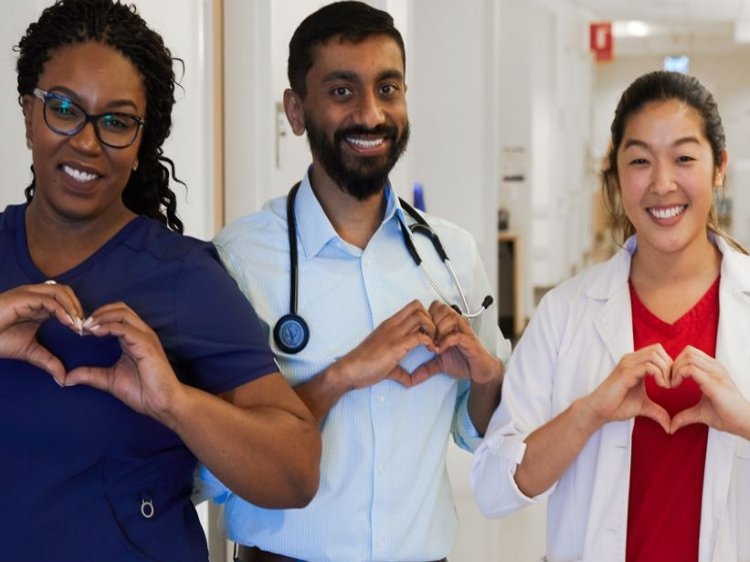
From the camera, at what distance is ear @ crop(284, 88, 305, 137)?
6.03 feet

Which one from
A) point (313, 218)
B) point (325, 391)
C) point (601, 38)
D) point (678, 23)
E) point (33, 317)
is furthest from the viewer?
point (678, 23)

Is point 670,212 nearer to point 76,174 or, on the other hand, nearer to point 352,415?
point 352,415

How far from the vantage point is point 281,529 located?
5.65ft

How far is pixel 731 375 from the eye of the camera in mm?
1613

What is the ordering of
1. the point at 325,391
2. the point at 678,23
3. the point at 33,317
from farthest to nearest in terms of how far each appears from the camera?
the point at 678,23 → the point at 325,391 → the point at 33,317

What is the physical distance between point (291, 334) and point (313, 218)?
20 cm

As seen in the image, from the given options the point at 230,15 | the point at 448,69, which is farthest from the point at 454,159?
the point at 230,15

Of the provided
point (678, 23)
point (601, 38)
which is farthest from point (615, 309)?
point (678, 23)

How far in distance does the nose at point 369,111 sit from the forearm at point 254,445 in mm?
499

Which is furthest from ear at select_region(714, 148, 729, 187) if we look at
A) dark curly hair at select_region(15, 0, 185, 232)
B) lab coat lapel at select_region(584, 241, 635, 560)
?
dark curly hair at select_region(15, 0, 185, 232)

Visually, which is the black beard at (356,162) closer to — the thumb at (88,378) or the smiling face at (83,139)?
the smiling face at (83,139)

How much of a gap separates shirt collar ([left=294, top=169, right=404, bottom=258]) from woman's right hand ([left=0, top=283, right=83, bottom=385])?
51 centimetres

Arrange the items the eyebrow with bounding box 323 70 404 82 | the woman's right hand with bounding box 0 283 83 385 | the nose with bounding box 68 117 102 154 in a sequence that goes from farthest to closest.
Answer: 1. the eyebrow with bounding box 323 70 404 82
2. the nose with bounding box 68 117 102 154
3. the woman's right hand with bounding box 0 283 83 385

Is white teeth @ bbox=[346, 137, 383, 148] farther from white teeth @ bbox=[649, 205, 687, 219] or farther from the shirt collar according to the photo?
white teeth @ bbox=[649, 205, 687, 219]
